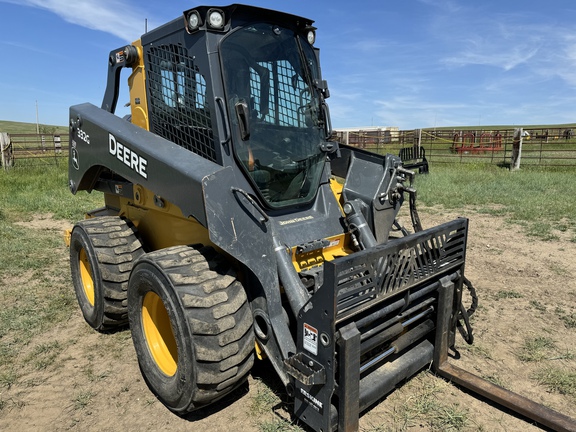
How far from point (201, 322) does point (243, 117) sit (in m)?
1.28

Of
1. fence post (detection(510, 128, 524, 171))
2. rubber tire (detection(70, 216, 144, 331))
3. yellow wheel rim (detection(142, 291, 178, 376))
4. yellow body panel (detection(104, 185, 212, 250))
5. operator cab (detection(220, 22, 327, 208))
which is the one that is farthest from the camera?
fence post (detection(510, 128, 524, 171))

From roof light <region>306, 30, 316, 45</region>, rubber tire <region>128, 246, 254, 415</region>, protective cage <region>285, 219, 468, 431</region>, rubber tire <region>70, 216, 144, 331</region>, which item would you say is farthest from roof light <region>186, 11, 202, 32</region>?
rubber tire <region>70, 216, 144, 331</region>

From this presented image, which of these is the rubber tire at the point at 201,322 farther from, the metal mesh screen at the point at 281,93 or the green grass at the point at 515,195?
the green grass at the point at 515,195

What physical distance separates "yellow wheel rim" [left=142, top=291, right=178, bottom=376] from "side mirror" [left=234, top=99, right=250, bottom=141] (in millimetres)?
1249

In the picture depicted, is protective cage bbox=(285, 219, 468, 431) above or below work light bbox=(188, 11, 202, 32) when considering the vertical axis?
below

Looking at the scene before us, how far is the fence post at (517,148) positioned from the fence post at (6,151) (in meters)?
16.3

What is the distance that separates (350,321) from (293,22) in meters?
2.10

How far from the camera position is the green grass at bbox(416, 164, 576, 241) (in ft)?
24.8

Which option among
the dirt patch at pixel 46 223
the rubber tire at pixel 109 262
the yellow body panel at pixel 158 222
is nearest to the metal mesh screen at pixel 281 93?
the yellow body panel at pixel 158 222

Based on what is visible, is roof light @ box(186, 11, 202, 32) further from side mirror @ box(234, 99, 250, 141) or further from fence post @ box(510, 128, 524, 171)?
fence post @ box(510, 128, 524, 171)

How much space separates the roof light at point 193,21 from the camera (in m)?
2.67

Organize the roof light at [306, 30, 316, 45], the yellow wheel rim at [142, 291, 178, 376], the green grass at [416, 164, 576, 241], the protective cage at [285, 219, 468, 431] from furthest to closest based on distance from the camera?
the green grass at [416, 164, 576, 241], the roof light at [306, 30, 316, 45], the yellow wheel rim at [142, 291, 178, 376], the protective cage at [285, 219, 468, 431]

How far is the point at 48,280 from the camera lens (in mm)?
5039

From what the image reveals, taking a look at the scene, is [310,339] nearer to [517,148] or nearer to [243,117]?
[243,117]
